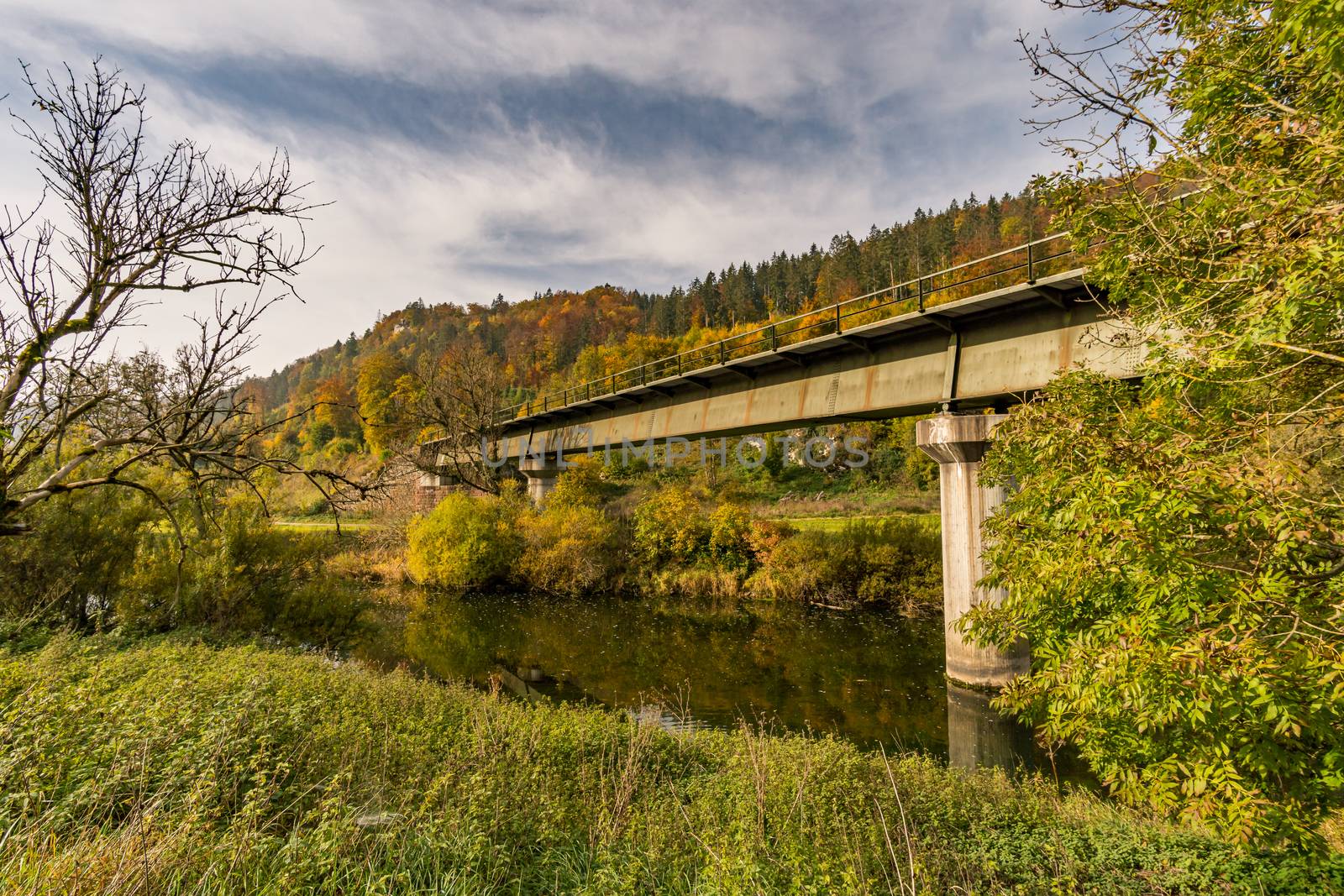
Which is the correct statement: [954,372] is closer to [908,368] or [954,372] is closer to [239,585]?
[908,368]

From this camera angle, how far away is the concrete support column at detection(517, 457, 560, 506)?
2998 centimetres

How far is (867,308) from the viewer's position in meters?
12.1

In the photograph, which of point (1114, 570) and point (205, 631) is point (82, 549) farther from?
point (1114, 570)

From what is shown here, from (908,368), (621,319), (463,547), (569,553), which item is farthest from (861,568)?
(621,319)

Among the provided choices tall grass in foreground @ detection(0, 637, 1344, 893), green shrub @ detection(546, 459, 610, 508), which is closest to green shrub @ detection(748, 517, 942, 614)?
green shrub @ detection(546, 459, 610, 508)

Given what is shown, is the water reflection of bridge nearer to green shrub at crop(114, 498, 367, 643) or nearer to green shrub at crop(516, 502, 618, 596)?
green shrub at crop(114, 498, 367, 643)

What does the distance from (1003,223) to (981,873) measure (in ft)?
203

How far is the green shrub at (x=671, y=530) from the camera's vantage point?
2517cm

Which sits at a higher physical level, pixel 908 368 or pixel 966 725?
pixel 908 368

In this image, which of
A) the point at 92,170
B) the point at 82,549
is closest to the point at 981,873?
the point at 92,170

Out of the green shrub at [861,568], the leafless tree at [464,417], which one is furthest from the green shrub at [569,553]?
the leafless tree at [464,417]

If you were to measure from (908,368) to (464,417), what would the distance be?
2450cm

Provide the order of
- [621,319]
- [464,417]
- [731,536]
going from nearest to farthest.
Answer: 1. [731,536]
2. [464,417]
3. [621,319]

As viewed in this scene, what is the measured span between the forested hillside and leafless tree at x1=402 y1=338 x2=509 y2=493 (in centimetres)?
877
